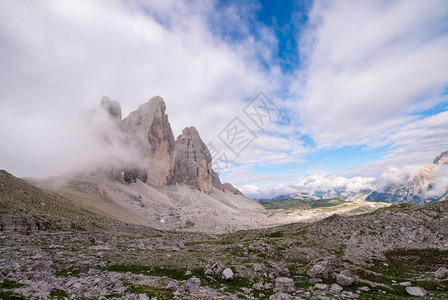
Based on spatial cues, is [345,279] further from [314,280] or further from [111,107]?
[111,107]

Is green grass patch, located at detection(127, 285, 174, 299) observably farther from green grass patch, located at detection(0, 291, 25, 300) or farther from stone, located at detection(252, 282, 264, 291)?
stone, located at detection(252, 282, 264, 291)

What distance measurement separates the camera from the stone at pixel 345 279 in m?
22.2

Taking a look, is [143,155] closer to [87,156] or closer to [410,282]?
[87,156]

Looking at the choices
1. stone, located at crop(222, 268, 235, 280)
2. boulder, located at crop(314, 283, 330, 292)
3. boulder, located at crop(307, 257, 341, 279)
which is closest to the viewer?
boulder, located at crop(314, 283, 330, 292)

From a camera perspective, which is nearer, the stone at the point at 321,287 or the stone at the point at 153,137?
the stone at the point at 321,287

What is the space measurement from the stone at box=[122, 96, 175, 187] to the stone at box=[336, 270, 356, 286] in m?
161

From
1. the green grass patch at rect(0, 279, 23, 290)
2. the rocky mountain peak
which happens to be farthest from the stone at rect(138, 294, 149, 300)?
the rocky mountain peak

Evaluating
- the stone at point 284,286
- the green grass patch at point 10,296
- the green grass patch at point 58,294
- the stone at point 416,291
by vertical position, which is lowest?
the stone at point 284,286

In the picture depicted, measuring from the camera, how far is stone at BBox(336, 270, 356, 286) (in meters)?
22.2

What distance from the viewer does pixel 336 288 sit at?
69.4 ft

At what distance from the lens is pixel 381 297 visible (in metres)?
18.7

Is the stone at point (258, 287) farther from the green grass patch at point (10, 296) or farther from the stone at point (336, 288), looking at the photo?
the green grass patch at point (10, 296)

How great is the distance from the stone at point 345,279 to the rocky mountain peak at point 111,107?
160 metres

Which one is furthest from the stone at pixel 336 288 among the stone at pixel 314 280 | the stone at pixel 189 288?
the stone at pixel 189 288
